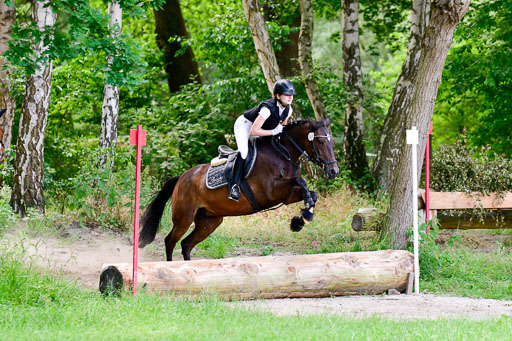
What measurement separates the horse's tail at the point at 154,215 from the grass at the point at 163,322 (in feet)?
7.32

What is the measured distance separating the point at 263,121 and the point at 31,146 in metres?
6.01

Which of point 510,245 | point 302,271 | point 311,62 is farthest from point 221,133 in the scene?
point 302,271

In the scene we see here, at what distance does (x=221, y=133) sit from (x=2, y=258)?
10478 millimetres

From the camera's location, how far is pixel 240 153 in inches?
338

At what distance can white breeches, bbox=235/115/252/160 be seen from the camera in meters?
8.53

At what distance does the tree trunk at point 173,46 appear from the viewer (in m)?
21.0

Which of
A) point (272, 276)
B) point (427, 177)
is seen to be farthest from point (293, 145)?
point (427, 177)

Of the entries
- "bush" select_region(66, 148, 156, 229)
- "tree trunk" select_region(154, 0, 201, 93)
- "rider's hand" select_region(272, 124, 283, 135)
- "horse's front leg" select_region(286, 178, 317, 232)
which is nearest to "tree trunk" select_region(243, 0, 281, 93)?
"bush" select_region(66, 148, 156, 229)

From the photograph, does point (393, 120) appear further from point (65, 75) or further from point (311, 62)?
point (65, 75)

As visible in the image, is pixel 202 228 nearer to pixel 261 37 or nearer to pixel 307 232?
pixel 307 232

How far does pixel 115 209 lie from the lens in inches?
480

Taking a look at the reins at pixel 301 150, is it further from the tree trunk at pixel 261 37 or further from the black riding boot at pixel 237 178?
the tree trunk at pixel 261 37

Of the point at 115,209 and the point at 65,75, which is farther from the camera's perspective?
the point at 65,75

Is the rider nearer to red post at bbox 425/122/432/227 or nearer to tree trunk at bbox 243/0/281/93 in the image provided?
red post at bbox 425/122/432/227
